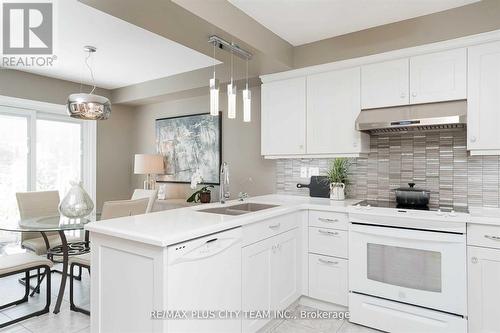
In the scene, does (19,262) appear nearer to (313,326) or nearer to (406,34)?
(313,326)

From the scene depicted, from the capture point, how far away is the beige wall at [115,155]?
4.77m

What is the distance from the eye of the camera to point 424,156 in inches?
108

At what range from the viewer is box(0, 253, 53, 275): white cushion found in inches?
93.4

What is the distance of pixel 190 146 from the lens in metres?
4.34

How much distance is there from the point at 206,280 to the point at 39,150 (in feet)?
12.4

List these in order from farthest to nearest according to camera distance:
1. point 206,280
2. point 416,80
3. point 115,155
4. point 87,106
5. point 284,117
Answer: point 115,155, point 284,117, point 87,106, point 416,80, point 206,280

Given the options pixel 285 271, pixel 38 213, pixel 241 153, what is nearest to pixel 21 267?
pixel 38 213

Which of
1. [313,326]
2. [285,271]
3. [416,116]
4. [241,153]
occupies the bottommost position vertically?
[313,326]

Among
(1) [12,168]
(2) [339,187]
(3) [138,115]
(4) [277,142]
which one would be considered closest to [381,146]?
(2) [339,187]

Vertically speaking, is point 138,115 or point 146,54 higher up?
point 146,54

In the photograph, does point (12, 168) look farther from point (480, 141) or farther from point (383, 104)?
point (480, 141)

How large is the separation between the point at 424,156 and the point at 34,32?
370cm

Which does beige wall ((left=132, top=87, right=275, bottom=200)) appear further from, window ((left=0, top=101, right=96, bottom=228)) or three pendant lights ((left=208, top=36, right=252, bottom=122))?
window ((left=0, top=101, right=96, bottom=228))

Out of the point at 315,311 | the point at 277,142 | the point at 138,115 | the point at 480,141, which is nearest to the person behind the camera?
the point at 480,141
